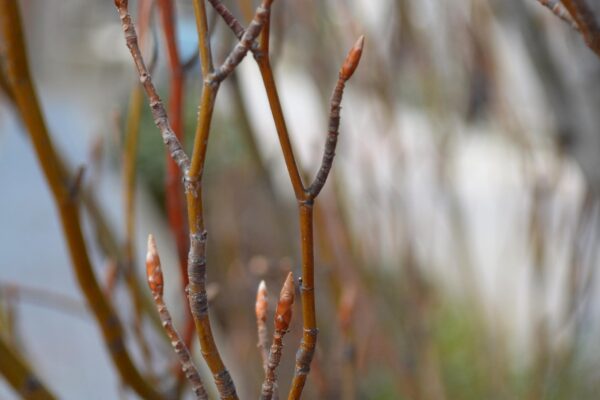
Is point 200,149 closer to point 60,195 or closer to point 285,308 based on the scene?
point 285,308

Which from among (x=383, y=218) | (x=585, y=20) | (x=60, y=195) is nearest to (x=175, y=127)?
(x=60, y=195)

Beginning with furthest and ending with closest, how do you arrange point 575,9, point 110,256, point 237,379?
1. point 237,379
2. point 110,256
3. point 575,9

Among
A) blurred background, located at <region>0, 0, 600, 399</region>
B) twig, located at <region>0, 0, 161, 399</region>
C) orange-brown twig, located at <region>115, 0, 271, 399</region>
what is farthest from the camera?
blurred background, located at <region>0, 0, 600, 399</region>

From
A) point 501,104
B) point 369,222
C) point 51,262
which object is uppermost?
point 51,262

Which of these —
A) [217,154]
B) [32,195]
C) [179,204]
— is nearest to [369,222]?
[179,204]

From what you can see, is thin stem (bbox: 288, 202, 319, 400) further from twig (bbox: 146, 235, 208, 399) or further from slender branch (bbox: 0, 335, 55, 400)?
slender branch (bbox: 0, 335, 55, 400)

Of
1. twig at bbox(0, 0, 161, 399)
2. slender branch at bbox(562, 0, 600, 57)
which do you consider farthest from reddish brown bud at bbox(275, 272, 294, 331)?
twig at bbox(0, 0, 161, 399)

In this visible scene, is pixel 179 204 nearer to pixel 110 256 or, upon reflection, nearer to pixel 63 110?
pixel 110 256
